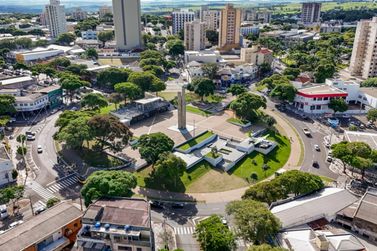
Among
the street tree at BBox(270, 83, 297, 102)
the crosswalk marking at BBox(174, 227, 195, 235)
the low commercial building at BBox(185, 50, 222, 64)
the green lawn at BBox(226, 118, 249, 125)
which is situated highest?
the low commercial building at BBox(185, 50, 222, 64)

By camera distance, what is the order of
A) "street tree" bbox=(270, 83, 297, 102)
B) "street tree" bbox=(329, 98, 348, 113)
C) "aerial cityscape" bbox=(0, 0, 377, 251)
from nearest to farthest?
"aerial cityscape" bbox=(0, 0, 377, 251), "street tree" bbox=(329, 98, 348, 113), "street tree" bbox=(270, 83, 297, 102)

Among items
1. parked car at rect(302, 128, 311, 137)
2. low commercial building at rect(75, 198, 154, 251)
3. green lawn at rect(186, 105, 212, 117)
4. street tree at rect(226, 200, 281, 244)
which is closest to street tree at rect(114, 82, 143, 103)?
green lawn at rect(186, 105, 212, 117)

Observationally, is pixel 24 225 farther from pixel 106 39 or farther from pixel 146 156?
pixel 106 39

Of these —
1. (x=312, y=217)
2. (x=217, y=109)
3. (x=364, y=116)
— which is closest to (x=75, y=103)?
(x=217, y=109)

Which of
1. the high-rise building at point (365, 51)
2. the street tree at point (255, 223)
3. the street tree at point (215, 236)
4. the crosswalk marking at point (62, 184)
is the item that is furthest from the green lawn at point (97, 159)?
the high-rise building at point (365, 51)

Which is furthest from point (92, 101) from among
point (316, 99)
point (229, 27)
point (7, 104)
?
point (229, 27)

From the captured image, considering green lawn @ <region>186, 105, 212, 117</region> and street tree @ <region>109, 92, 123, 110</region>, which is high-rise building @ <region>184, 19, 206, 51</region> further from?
street tree @ <region>109, 92, 123, 110</region>
